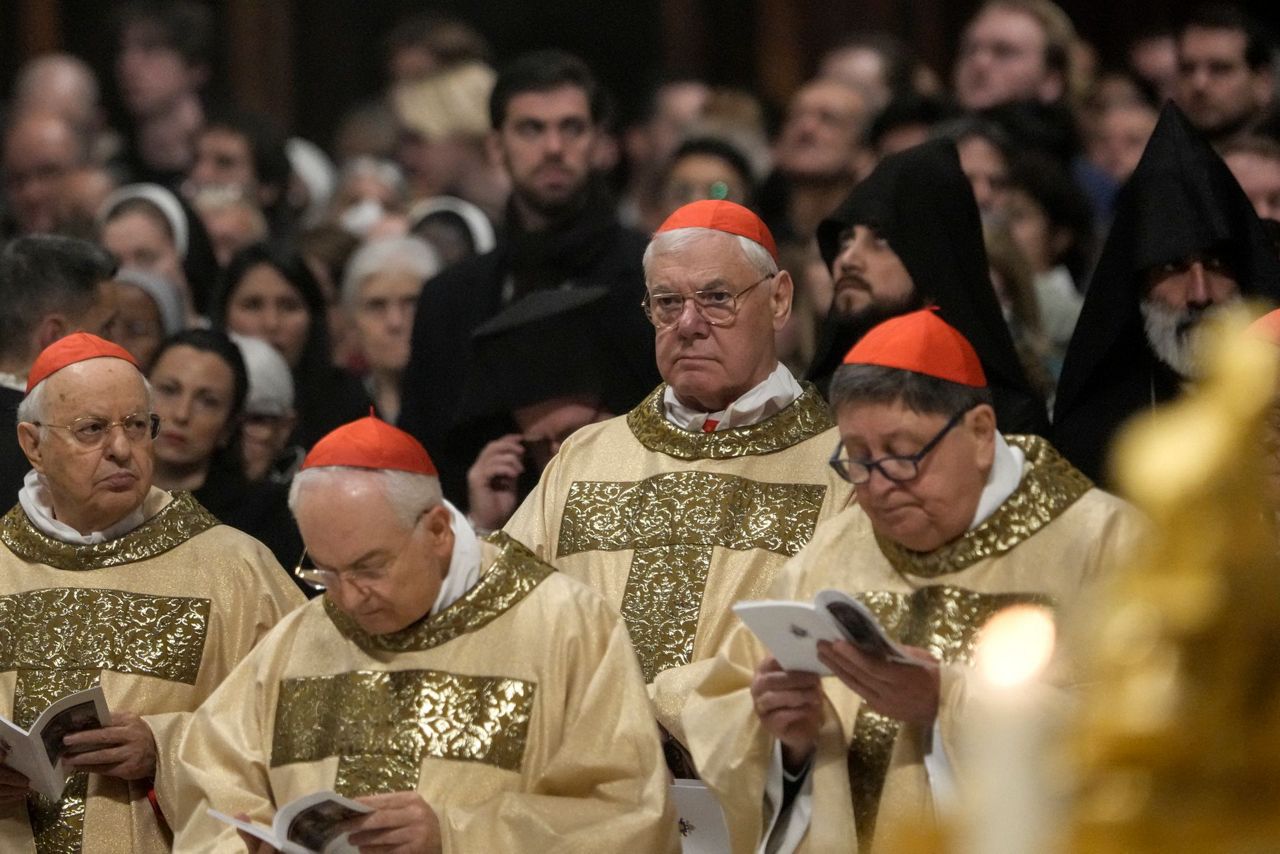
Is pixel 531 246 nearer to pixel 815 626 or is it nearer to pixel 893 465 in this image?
pixel 893 465

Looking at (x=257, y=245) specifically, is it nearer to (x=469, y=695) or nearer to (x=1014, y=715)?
(x=469, y=695)

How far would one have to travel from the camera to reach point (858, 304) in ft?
19.0

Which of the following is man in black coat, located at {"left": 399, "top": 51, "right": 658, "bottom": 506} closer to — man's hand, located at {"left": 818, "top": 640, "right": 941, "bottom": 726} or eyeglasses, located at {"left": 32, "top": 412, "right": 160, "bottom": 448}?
eyeglasses, located at {"left": 32, "top": 412, "right": 160, "bottom": 448}

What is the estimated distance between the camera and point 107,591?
17.5 feet

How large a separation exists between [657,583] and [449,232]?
170 inches

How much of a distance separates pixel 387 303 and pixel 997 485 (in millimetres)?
4391

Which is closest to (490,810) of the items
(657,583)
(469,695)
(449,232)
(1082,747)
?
(469,695)

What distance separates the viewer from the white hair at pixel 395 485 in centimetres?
432

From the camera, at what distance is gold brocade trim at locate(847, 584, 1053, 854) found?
416cm

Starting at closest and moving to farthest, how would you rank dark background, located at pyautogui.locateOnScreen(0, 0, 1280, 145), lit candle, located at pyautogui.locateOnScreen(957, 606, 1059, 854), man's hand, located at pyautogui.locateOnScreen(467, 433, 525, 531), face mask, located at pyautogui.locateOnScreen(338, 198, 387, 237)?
1. lit candle, located at pyautogui.locateOnScreen(957, 606, 1059, 854)
2. man's hand, located at pyautogui.locateOnScreen(467, 433, 525, 531)
3. face mask, located at pyautogui.locateOnScreen(338, 198, 387, 237)
4. dark background, located at pyautogui.locateOnScreen(0, 0, 1280, 145)

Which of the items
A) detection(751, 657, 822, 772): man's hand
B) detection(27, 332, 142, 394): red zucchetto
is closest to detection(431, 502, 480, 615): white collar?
detection(751, 657, 822, 772): man's hand

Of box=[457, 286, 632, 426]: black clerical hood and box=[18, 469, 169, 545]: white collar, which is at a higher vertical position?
box=[457, 286, 632, 426]: black clerical hood

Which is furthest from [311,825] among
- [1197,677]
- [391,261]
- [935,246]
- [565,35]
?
[565,35]

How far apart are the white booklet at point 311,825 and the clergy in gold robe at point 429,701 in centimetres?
5
